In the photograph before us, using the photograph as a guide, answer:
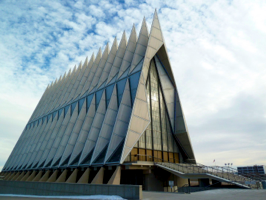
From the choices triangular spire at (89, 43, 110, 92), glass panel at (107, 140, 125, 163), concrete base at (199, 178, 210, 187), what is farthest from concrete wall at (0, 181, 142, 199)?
triangular spire at (89, 43, 110, 92)

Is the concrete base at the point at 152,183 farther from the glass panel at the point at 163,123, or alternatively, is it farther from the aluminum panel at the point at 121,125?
the aluminum panel at the point at 121,125

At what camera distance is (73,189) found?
556 inches

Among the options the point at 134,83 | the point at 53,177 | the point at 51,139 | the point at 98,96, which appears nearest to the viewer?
the point at 134,83

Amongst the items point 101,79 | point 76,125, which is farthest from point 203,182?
point 101,79

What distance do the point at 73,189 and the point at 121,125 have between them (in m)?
8.74

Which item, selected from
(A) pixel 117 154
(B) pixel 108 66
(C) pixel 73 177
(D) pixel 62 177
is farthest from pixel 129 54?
(D) pixel 62 177

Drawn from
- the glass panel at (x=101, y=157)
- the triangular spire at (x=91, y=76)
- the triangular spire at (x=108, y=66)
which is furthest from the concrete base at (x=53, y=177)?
the triangular spire at (x=91, y=76)

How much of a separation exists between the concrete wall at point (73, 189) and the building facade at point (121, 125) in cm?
380

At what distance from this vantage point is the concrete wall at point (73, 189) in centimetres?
1166

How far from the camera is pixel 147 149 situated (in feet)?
78.9

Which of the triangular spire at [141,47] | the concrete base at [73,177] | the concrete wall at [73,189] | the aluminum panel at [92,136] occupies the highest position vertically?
the triangular spire at [141,47]

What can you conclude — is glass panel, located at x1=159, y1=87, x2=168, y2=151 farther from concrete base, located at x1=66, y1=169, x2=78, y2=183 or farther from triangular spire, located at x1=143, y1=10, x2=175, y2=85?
concrete base, located at x1=66, y1=169, x2=78, y2=183

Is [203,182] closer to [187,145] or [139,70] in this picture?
[187,145]

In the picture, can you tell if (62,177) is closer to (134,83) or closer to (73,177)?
(73,177)
